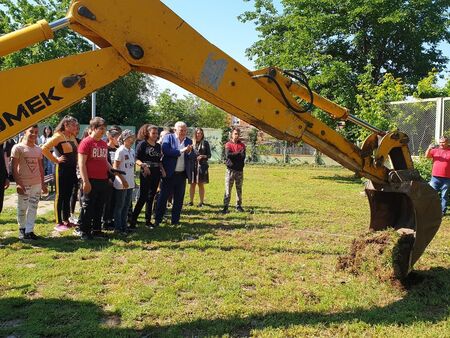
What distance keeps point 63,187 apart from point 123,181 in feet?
3.57

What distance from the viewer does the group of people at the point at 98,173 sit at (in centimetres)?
686

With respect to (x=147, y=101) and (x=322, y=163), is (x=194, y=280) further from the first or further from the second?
(x=147, y=101)

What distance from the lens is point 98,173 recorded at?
6.93 m

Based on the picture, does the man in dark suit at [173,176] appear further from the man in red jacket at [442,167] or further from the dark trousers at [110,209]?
the man in red jacket at [442,167]

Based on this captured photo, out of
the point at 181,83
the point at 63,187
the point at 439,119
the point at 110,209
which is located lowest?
the point at 110,209

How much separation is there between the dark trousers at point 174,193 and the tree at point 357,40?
13.0 meters

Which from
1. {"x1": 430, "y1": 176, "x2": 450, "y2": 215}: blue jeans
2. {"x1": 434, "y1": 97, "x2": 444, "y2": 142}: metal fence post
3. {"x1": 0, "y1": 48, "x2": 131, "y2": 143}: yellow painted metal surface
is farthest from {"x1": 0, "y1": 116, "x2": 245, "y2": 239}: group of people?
{"x1": 434, "y1": 97, "x2": 444, "y2": 142}: metal fence post

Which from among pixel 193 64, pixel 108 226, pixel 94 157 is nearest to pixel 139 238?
pixel 108 226

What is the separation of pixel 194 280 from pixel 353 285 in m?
1.91

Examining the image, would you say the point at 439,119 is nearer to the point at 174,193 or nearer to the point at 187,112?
the point at 174,193

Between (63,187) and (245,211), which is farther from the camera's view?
(245,211)

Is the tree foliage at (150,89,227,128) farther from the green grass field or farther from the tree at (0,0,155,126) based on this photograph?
the green grass field

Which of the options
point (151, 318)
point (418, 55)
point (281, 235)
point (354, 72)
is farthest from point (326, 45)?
point (151, 318)

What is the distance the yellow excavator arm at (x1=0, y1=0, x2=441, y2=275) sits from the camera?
3461 millimetres
